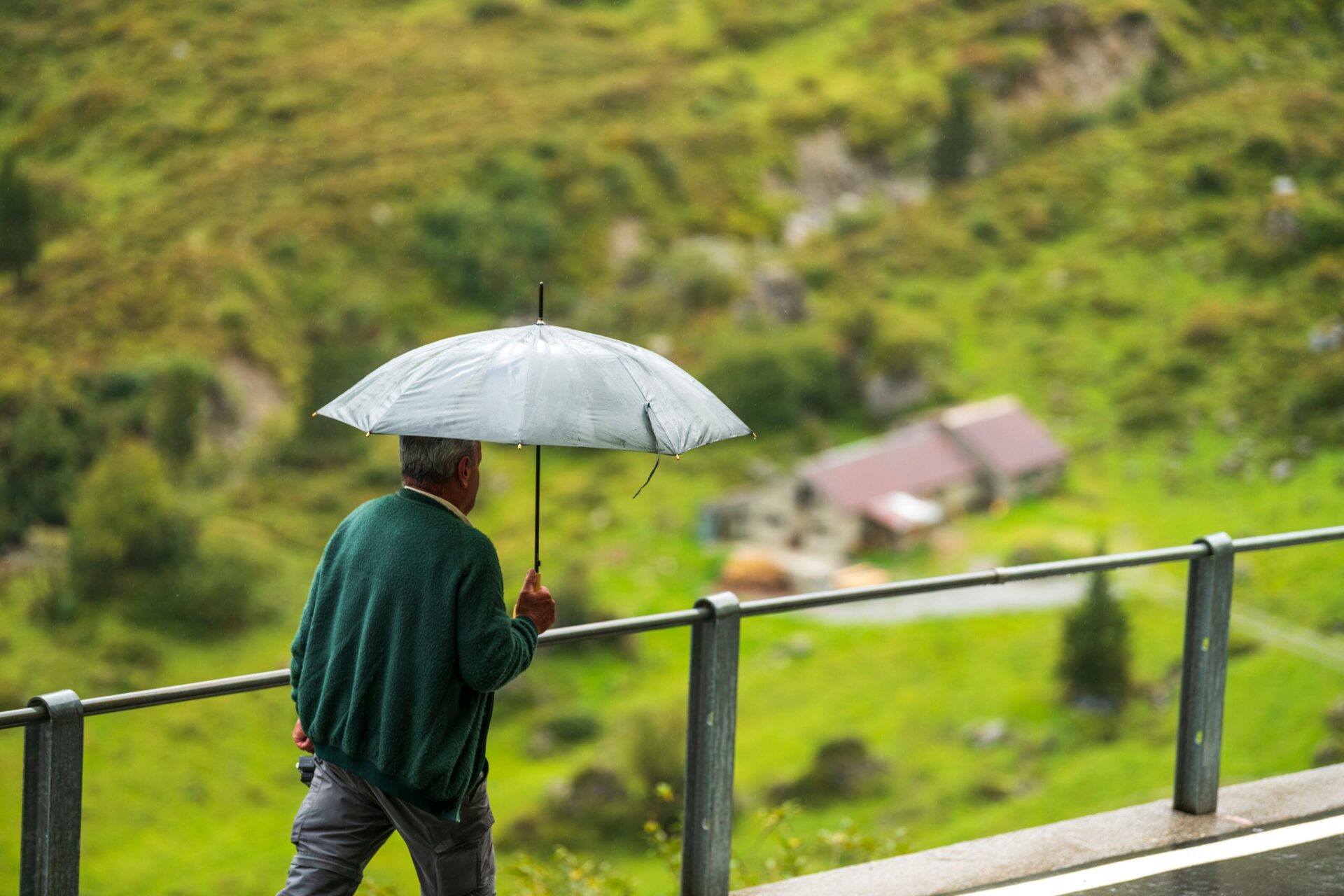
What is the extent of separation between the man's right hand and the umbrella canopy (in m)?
0.32

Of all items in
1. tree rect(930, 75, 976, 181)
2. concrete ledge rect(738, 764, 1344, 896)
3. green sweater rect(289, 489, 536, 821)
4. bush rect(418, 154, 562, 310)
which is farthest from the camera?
tree rect(930, 75, 976, 181)

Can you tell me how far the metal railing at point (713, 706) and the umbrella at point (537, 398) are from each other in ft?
2.11

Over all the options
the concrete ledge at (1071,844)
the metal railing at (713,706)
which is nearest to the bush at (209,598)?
the concrete ledge at (1071,844)

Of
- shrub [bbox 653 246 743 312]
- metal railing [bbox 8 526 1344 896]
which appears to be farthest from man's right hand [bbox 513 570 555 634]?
shrub [bbox 653 246 743 312]

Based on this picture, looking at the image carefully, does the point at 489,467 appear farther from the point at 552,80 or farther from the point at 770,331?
the point at 552,80

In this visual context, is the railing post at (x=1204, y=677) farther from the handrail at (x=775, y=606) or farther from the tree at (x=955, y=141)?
the tree at (x=955, y=141)

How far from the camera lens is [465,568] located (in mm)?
2805

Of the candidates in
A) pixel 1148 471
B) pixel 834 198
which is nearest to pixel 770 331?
pixel 834 198

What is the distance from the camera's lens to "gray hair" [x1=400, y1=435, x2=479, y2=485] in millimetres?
2910

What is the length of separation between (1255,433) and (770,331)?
→ 63.0 ft

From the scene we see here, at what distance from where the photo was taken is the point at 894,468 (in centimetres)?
5744

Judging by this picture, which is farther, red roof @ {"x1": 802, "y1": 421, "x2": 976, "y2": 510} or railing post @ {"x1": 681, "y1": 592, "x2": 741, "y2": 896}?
red roof @ {"x1": 802, "y1": 421, "x2": 976, "y2": 510}

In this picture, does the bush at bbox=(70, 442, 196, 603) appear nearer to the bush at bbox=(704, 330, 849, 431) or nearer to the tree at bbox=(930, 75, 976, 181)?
the bush at bbox=(704, 330, 849, 431)

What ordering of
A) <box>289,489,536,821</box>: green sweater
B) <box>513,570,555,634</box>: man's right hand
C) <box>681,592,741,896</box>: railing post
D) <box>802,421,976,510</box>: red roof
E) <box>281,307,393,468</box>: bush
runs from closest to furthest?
<box>289,489,536,821</box>: green sweater
<box>513,570,555,634</box>: man's right hand
<box>681,592,741,896</box>: railing post
<box>802,421,976,510</box>: red roof
<box>281,307,393,468</box>: bush
